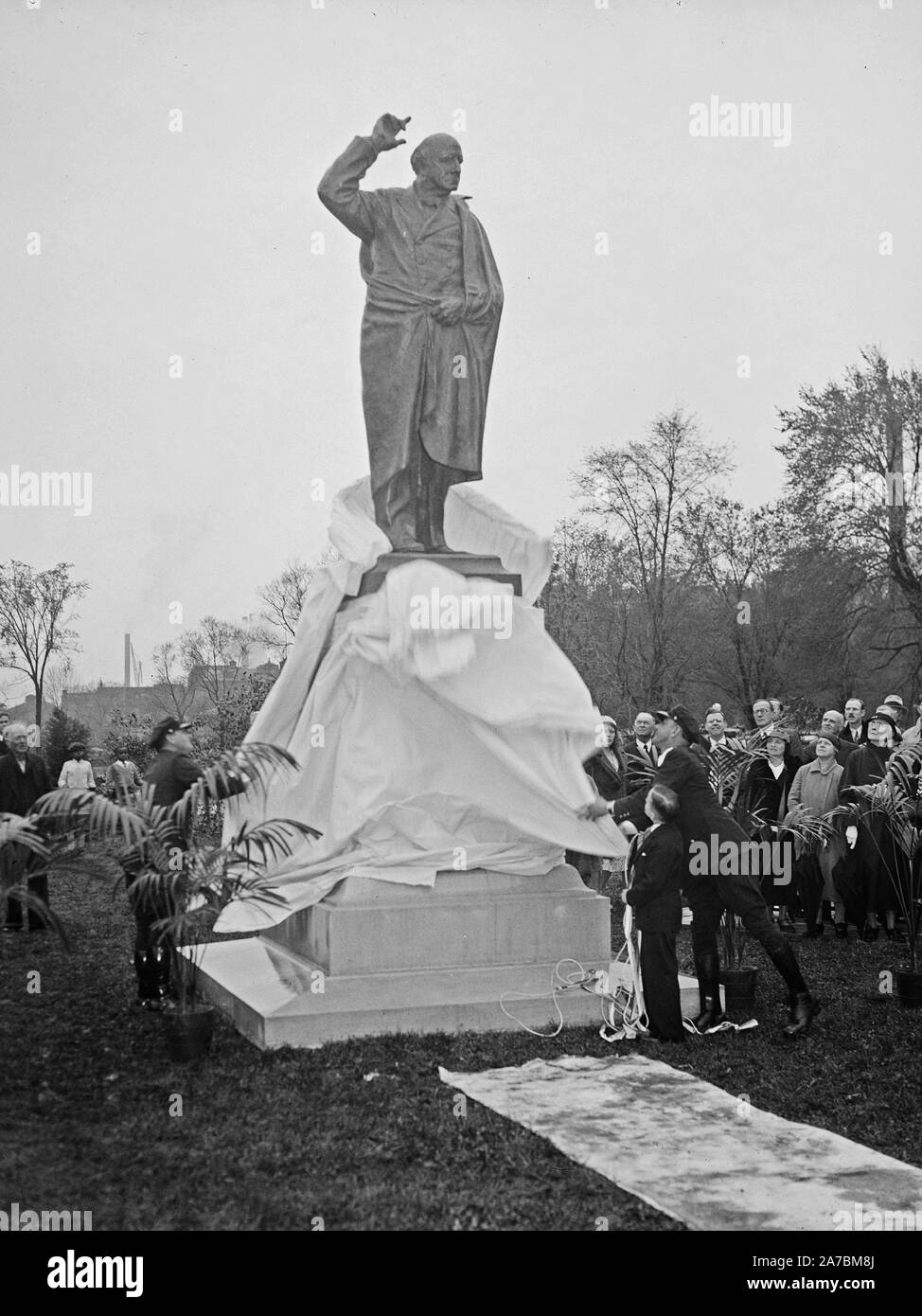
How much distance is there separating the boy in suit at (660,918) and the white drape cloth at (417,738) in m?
0.76

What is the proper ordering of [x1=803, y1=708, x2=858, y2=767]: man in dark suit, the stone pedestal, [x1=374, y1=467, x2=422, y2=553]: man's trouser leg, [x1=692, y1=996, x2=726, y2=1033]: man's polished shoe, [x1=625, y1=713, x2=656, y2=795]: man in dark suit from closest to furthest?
the stone pedestal, [x1=692, y1=996, x2=726, y2=1033]: man's polished shoe, [x1=374, y1=467, x2=422, y2=553]: man's trouser leg, [x1=625, y1=713, x2=656, y2=795]: man in dark suit, [x1=803, y1=708, x2=858, y2=767]: man in dark suit

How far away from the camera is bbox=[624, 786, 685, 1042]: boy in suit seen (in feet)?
23.6

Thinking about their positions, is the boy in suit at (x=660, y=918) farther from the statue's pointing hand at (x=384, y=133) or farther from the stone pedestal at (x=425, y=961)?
the statue's pointing hand at (x=384, y=133)

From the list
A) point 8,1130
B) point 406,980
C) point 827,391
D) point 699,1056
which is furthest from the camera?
point 827,391

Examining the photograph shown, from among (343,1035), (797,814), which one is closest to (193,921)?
(343,1035)

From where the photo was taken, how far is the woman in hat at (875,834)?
1052 centimetres

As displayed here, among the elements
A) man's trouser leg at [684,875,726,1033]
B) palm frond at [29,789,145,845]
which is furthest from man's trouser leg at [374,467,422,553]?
man's trouser leg at [684,875,726,1033]

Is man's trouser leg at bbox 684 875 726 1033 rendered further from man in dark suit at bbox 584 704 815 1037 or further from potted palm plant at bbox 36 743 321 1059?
potted palm plant at bbox 36 743 321 1059

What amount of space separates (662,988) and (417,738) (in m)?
2.19

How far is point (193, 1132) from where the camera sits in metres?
5.52

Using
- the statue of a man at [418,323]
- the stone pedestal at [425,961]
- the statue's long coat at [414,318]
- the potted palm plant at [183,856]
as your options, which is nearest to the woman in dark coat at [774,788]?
the stone pedestal at [425,961]
